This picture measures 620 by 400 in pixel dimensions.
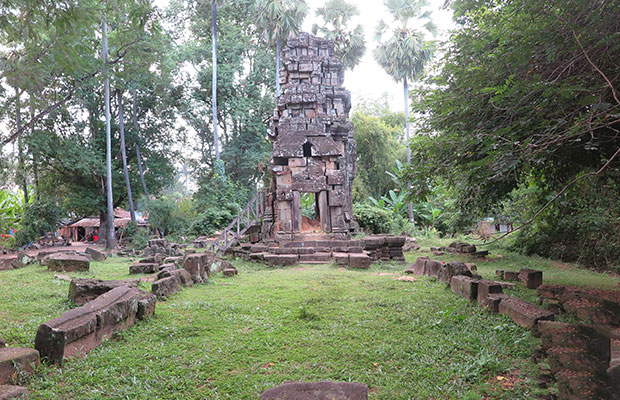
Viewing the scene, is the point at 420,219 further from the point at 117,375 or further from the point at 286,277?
the point at 117,375

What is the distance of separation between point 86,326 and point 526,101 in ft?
17.5

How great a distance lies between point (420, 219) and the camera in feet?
84.6

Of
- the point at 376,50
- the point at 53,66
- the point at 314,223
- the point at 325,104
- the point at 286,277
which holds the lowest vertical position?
the point at 286,277

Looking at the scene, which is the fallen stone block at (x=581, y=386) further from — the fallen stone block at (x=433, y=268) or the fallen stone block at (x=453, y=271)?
the fallen stone block at (x=433, y=268)

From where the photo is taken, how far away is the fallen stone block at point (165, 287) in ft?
20.8

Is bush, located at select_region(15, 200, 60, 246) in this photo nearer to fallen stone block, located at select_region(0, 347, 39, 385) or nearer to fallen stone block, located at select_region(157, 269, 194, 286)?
fallen stone block, located at select_region(157, 269, 194, 286)

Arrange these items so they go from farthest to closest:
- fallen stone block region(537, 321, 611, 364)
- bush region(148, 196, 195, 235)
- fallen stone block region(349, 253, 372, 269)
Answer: bush region(148, 196, 195, 235) < fallen stone block region(349, 253, 372, 269) < fallen stone block region(537, 321, 611, 364)

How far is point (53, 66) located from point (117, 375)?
22.2 ft

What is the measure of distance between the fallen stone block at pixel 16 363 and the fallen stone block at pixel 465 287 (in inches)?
211

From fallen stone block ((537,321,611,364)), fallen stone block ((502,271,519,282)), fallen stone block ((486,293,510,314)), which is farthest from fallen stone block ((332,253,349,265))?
fallen stone block ((537,321,611,364))

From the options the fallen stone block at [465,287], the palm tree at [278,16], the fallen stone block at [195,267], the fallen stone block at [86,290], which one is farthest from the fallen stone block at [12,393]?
the palm tree at [278,16]

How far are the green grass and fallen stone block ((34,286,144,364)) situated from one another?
0.42 ft

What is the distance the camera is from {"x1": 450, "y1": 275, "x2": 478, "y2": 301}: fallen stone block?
5.76m

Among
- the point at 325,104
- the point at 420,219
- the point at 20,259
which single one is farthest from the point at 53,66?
the point at 420,219
